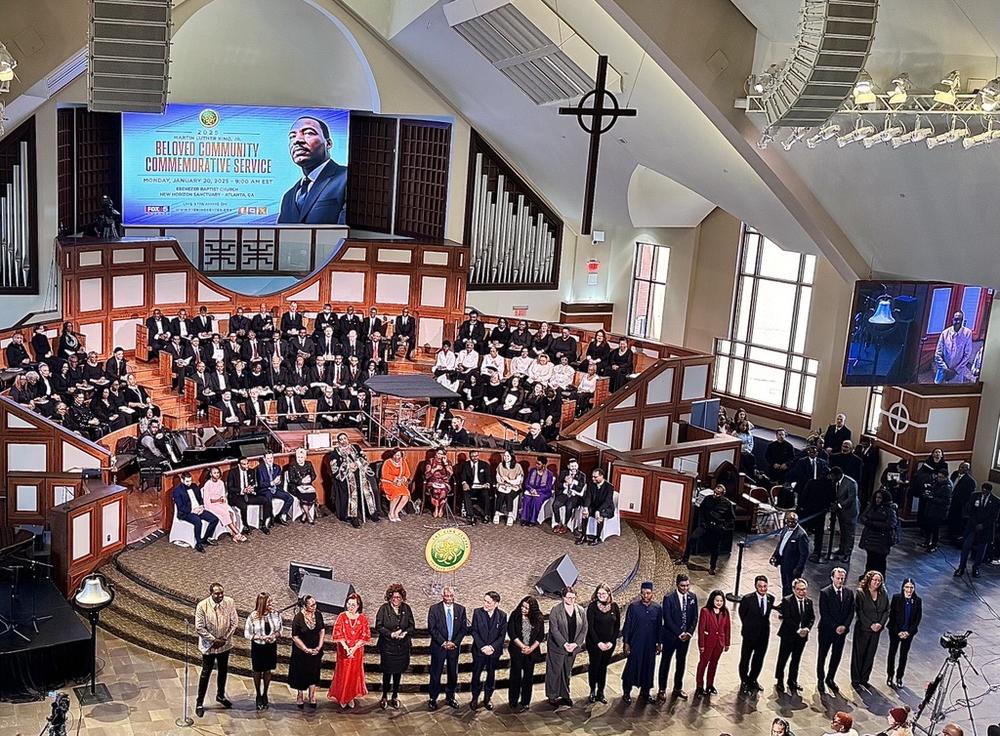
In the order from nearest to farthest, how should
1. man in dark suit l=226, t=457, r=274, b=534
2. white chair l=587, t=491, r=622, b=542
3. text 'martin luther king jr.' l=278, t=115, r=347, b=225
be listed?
1. man in dark suit l=226, t=457, r=274, b=534
2. white chair l=587, t=491, r=622, b=542
3. text 'martin luther king jr.' l=278, t=115, r=347, b=225

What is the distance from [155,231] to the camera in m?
20.1

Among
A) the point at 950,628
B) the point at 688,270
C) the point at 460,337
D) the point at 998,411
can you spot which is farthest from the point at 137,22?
the point at 688,270

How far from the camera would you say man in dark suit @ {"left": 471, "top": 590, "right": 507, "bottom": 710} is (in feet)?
34.2

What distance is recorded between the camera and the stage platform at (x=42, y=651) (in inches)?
400

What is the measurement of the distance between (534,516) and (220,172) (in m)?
9.50

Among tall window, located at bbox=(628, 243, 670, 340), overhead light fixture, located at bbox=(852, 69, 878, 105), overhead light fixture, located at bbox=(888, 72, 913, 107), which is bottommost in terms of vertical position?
tall window, located at bbox=(628, 243, 670, 340)

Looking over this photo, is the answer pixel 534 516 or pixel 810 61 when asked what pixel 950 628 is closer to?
pixel 534 516

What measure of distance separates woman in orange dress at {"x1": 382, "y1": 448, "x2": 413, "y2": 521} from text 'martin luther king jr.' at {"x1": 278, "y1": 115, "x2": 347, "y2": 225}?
8.29 meters

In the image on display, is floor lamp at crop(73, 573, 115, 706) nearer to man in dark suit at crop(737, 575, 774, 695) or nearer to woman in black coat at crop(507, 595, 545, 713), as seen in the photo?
woman in black coat at crop(507, 595, 545, 713)

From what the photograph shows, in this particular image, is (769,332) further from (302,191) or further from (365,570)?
(365,570)

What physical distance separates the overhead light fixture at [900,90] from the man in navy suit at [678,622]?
476 centimetres

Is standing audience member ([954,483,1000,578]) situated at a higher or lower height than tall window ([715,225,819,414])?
lower

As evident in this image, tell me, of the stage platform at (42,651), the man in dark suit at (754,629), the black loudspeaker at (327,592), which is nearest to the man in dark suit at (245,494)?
the black loudspeaker at (327,592)

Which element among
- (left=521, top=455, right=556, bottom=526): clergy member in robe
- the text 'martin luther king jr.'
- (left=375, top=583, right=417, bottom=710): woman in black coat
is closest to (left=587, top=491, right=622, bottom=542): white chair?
(left=521, top=455, right=556, bottom=526): clergy member in robe
